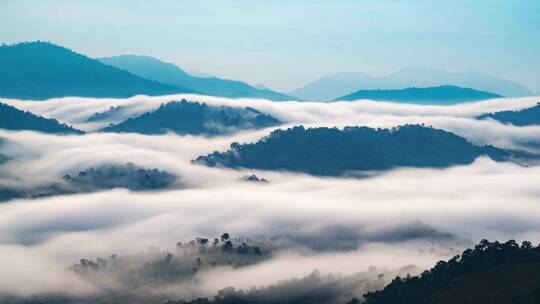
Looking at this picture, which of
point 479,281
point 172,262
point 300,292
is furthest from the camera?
point 172,262

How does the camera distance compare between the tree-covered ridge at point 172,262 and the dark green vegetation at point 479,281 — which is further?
the tree-covered ridge at point 172,262

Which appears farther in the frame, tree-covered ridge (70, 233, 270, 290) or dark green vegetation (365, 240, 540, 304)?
tree-covered ridge (70, 233, 270, 290)

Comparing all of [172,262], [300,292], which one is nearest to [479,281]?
[300,292]

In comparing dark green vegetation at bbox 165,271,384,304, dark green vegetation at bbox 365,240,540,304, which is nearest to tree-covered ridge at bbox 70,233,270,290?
dark green vegetation at bbox 165,271,384,304

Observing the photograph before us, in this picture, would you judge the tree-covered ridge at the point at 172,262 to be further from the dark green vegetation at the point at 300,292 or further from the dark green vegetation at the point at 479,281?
the dark green vegetation at the point at 479,281

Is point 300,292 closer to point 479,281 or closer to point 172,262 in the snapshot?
point 479,281

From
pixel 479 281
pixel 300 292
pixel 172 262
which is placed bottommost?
pixel 479 281

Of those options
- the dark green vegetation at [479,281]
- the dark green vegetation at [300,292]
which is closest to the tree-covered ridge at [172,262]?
the dark green vegetation at [300,292]

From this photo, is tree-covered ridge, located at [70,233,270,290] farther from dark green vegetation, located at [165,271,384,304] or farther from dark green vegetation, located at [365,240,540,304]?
dark green vegetation, located at [365,240,540,304]

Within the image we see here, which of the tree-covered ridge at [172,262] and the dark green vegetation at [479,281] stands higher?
the tree-covered ridge at [172,262]
